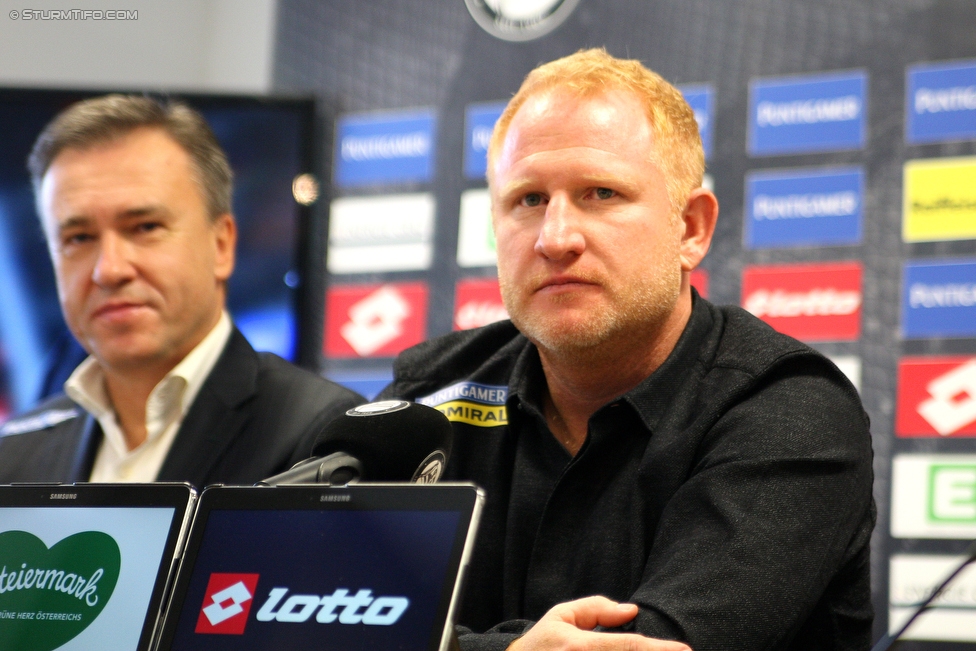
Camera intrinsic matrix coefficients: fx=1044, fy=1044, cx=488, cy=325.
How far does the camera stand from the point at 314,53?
3588 millimetres

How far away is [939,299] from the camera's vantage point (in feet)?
8.75

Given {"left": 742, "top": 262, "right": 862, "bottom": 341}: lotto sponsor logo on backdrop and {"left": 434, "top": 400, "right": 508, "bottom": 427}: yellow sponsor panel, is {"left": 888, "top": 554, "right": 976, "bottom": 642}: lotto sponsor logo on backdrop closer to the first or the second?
{"left": 742, "top": 262, "right": 862, "bottom": 341}: lotto sponsor logo on backdrop

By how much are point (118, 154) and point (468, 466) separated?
1.09m

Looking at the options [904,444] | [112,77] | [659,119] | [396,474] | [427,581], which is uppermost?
[112,77]

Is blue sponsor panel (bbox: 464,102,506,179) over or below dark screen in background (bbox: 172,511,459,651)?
over

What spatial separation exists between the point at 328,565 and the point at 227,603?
0.10 metres

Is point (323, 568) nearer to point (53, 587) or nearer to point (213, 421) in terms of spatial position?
point (53, 587)

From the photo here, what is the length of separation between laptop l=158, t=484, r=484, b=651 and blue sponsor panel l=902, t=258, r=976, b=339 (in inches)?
83.5

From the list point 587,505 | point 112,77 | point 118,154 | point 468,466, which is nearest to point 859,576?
point 587,505

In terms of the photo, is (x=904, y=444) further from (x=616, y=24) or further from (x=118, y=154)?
(x=118, y=154)

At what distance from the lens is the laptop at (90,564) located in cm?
100

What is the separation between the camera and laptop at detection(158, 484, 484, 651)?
0.87 m

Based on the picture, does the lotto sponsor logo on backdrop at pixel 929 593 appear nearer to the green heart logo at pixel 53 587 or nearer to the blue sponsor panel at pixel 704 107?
the blue sponsor panel at pixel 704 107

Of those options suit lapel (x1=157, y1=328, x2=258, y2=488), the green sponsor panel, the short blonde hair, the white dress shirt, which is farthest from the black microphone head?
the green sponsor panel
